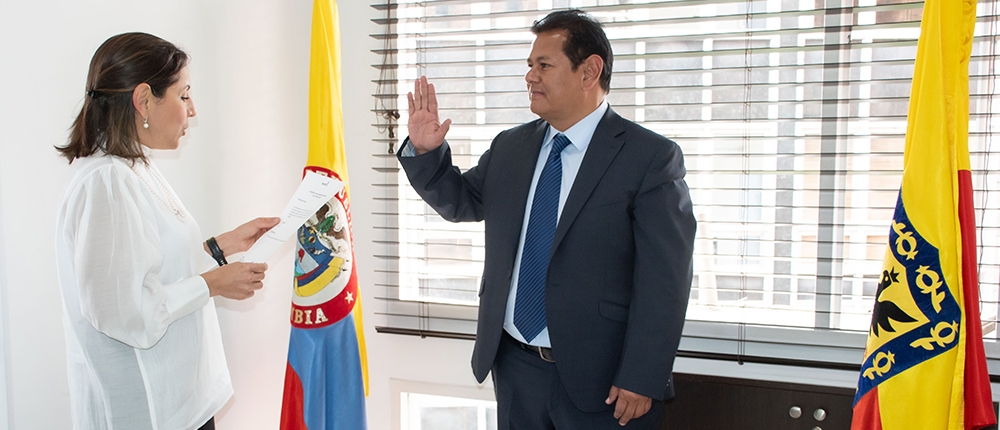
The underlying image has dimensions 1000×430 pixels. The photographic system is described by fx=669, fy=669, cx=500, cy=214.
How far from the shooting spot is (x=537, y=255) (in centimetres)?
172

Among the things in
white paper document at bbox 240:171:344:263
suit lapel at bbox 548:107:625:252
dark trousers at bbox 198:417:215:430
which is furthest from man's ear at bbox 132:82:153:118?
suit lapel at bbox 548:107:625:252

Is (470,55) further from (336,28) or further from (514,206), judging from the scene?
(514,206)

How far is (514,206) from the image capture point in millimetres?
1779

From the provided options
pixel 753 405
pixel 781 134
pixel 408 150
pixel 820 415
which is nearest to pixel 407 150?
pixel 408 150

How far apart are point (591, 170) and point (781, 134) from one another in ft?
2.77

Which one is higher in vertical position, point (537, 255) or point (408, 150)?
point (408, 150)

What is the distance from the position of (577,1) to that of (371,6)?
77 cm

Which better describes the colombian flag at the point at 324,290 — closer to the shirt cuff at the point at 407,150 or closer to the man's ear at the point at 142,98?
the shirt cuff at the point at 407,150

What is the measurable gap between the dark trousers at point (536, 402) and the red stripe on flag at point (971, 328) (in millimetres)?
719

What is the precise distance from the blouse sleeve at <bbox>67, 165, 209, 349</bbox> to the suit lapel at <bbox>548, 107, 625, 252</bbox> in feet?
2.98

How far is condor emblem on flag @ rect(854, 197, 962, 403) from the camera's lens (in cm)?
157

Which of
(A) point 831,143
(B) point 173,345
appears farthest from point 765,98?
(B) point 173,345

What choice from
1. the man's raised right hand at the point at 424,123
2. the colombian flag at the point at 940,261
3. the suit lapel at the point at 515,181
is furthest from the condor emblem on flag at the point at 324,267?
the colombian flag at the point at 940,261

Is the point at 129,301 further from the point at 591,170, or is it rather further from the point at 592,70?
the point at 592,70
